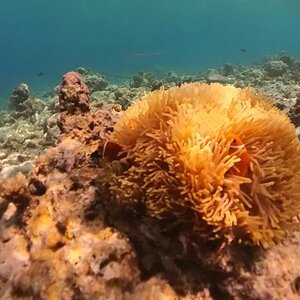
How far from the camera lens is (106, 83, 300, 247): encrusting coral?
220cm

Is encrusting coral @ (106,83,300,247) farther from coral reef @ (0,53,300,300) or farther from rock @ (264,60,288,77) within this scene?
rock @ (264,60,288,77)

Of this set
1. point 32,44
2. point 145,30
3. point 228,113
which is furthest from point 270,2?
point 228,113

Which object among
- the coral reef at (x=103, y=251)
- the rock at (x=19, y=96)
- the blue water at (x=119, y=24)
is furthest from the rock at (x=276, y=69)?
the blue water at (x=119, y=24)

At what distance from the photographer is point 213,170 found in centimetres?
219

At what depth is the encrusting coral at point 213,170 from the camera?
2.20m

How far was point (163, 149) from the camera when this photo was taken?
2.38m

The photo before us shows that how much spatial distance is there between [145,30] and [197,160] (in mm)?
176226

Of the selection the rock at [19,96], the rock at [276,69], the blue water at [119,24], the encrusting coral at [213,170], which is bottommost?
the encrusting coral at [213,170]

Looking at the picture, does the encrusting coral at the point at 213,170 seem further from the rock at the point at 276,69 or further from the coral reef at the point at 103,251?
the rock at the point at 276,69

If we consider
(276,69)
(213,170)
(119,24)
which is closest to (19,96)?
(213,170)

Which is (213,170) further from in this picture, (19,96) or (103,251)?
(19,96)

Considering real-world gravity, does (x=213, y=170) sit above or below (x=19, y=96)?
below


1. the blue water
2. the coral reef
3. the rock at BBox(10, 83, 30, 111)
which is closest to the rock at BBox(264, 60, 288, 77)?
the rock at BBox(10, 83, 30, 111)

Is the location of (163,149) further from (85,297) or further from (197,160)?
(85,297)
